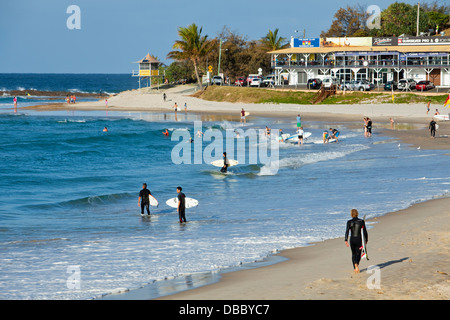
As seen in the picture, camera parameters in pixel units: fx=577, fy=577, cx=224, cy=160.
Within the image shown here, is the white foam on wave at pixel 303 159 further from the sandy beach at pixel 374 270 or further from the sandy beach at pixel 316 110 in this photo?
the sandy beach at pixel 374 270

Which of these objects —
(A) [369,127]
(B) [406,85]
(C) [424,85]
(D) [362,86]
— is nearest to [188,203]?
(A) [369,127]

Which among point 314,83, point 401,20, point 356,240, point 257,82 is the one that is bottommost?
point 356,240

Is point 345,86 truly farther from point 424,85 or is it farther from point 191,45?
point 191,45

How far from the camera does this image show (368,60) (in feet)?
219

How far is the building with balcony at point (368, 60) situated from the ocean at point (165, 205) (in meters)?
26.6

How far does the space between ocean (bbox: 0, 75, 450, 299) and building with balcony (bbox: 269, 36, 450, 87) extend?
87.3 ft

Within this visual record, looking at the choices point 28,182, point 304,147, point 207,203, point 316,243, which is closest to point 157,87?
point 304,147

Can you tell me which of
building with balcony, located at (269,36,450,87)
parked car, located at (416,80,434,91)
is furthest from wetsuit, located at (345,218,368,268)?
building with balcony, located at (269,36,450,87)

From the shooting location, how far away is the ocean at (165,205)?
12578mm

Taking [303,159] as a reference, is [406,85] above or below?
above

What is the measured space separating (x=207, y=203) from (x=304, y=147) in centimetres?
1687

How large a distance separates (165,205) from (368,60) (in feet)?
168
